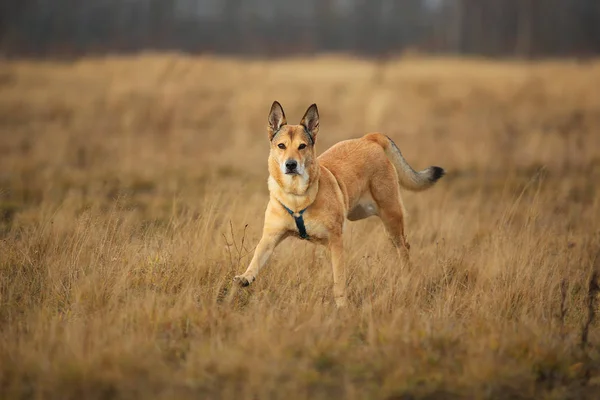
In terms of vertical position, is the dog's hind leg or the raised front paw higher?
the dog's hind leg

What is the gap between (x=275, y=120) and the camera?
5941mm

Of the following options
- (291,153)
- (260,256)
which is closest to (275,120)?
(291,153)

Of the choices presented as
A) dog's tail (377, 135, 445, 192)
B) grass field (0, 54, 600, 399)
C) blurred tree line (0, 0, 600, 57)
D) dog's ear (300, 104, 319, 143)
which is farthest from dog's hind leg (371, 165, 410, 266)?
blurred tree line (0, 0, 600, 57)

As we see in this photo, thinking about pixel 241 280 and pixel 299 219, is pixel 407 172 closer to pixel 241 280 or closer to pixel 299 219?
pixel 299 219

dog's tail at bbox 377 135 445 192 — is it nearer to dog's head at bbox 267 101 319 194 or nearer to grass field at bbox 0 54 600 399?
grass field at bbox 0 54 600 399

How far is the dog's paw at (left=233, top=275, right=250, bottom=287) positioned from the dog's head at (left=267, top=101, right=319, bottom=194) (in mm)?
822

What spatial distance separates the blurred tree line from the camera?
115ft

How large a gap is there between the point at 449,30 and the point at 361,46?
20.1 ft

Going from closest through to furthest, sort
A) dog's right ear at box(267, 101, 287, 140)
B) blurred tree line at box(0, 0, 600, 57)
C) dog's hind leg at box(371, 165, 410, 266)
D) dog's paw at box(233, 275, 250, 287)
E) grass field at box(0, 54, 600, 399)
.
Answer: grass field at box(0, 54, 600, 399)
dog's paw at box(233, 275, 250, 287)
dog's right ear at box(267, 101, 287, 140)
dog's hind leg at box(371, 165, 410, 266)
blurred tree line at box(0, 0, 600, 57)

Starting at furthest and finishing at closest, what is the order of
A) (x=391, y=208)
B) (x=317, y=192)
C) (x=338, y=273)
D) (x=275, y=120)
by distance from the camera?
1. (x=391, y=208)
2. (x=275, y=120)
3. (x=317, y=192)
4. (x=338, y=273)

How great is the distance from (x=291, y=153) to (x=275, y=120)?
1.85 ft

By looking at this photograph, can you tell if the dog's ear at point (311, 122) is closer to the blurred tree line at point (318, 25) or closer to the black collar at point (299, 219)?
the black collar at point (299, 219)

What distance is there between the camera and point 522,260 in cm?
611

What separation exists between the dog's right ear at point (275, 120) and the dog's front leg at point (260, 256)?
2.96 ft
